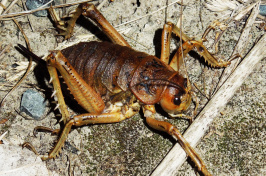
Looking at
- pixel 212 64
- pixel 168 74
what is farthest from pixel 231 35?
pixel 168 74

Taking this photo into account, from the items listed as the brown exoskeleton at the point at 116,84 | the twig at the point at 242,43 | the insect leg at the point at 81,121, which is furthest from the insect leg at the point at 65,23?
the twig at the point at 242,43

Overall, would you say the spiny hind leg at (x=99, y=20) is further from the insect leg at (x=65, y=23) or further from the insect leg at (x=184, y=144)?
the insect leg at (x=184, y=144)

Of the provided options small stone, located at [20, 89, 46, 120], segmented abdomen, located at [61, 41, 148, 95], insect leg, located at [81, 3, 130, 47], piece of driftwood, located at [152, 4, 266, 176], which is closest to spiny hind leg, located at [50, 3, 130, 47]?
insect leg, located at [81, 3, 130, 47]

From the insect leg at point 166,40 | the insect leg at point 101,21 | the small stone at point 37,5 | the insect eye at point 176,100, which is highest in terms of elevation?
the small stone at point 37,5

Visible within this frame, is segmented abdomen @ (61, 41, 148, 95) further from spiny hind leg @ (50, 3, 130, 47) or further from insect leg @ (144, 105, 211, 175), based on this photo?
insect leg @ (144, 105, 211, 175)

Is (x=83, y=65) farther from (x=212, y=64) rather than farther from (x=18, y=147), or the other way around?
(x=212, y=64)

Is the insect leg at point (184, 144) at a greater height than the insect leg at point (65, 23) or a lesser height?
lesser

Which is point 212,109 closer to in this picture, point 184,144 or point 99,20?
point 184,144
